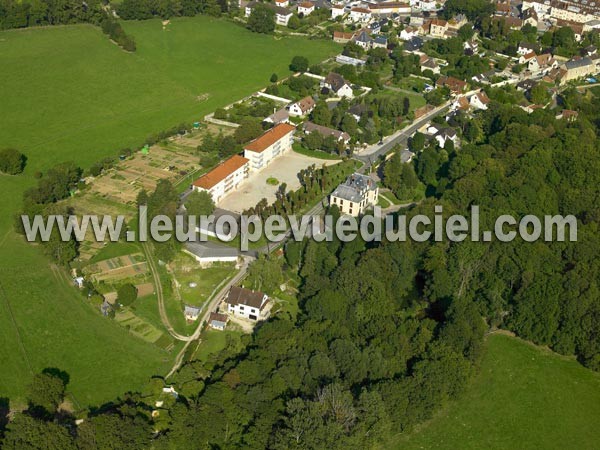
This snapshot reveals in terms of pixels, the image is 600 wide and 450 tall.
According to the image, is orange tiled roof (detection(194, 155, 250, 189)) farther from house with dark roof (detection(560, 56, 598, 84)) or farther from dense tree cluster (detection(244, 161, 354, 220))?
house with dark roof (detection(560, 56, 598, 84))

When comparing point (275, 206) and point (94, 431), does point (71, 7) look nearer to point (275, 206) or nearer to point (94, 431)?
point (275, 206)

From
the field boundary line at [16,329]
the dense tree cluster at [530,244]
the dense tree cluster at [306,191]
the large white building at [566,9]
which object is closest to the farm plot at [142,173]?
the dense tree cluster at [306,191]

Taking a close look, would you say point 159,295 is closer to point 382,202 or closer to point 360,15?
point 382,202

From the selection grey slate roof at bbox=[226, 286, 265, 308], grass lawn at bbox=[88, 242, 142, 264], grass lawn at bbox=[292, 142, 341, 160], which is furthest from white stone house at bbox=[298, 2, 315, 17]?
grey slate roof at bbox=[226, 286, 265, 308]

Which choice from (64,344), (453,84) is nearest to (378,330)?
(64,344)

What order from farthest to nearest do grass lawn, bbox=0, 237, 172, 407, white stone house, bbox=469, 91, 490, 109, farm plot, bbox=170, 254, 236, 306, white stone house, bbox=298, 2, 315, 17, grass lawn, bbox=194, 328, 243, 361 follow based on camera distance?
white stone house, bbox=298, 2, 315, 17
white stone house, bbox=469, 91, 490, 109
farm plot, bbox=170, 254, 236, 306
grass lawn, bbox=194, 328, 243, 361
grass lawn, bbox=0, 237, 172, 407

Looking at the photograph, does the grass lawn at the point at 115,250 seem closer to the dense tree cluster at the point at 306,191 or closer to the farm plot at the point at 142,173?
the farm plot at the point at 142,173
